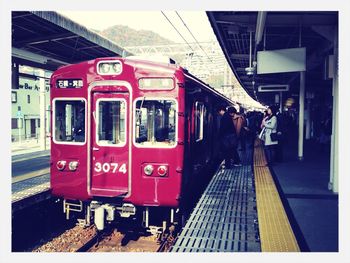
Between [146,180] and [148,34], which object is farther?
[148,34]

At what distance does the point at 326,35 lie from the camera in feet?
20.7

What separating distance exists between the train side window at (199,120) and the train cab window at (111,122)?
1402 mm

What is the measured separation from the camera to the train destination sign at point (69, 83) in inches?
212

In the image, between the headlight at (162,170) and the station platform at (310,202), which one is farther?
the headlight at (162,170)

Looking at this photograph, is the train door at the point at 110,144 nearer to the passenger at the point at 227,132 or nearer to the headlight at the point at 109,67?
the headlight at the point at 109,67

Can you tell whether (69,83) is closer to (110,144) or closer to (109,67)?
(109,67)

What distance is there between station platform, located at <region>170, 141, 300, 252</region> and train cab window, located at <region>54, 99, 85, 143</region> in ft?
6.90

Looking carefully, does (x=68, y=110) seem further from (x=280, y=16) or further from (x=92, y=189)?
(x=280, y=16)

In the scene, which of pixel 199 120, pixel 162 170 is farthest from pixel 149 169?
pixel 199 120

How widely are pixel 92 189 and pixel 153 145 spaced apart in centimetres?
112

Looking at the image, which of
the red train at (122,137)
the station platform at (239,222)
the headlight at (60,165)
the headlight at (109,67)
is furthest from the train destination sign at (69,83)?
the station platform at (239,222)

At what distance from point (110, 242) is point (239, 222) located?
6.78 feet

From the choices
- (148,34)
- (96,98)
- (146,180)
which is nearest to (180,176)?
(146,180)

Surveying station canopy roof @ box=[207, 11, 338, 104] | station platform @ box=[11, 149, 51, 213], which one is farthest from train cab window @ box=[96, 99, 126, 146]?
station canopy roof @ box=[207, 11, 338, 104]
